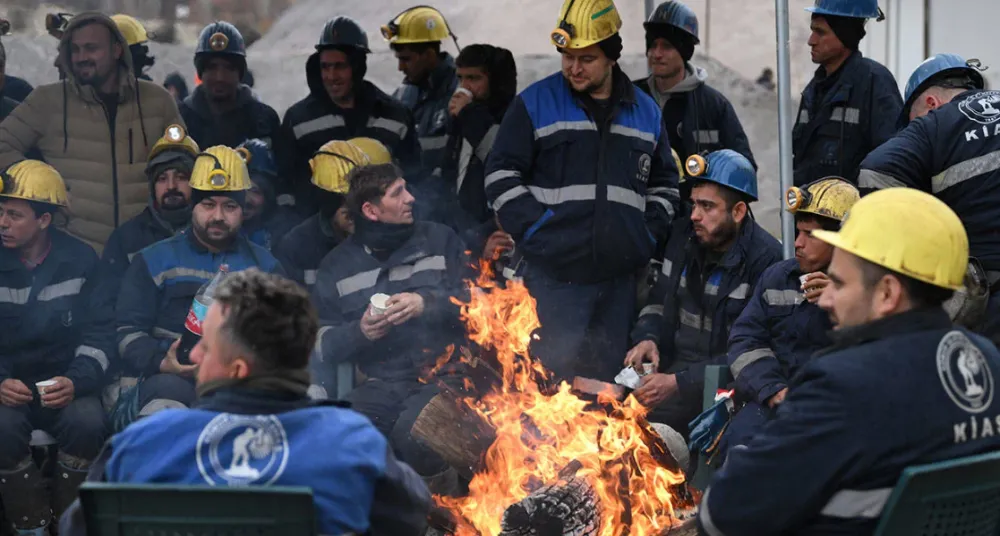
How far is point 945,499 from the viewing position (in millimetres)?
3219

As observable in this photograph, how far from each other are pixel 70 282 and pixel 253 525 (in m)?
3.70

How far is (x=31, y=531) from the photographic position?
19.5 feet

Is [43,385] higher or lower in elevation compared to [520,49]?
lower

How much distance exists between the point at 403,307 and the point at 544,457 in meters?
1.17

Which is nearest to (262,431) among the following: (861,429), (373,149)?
(861,429)

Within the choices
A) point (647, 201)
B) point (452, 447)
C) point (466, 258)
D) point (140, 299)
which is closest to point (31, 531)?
point (140, 299)

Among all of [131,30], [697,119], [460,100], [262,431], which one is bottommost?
[262,431]

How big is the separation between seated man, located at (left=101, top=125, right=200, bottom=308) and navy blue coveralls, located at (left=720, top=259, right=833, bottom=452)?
3046 millimetres

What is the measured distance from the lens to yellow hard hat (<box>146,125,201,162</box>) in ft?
22.9

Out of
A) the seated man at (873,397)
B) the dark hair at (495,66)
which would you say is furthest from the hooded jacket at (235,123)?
the seated man at (873,397)

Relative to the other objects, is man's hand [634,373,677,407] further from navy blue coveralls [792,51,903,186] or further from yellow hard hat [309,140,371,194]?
yellow hard hat [309,140,371,194]

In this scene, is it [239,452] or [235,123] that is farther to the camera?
[235,123]

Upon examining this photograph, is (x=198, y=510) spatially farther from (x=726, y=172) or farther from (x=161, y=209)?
(x=161, y=209)

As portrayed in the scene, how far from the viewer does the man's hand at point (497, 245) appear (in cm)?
723
